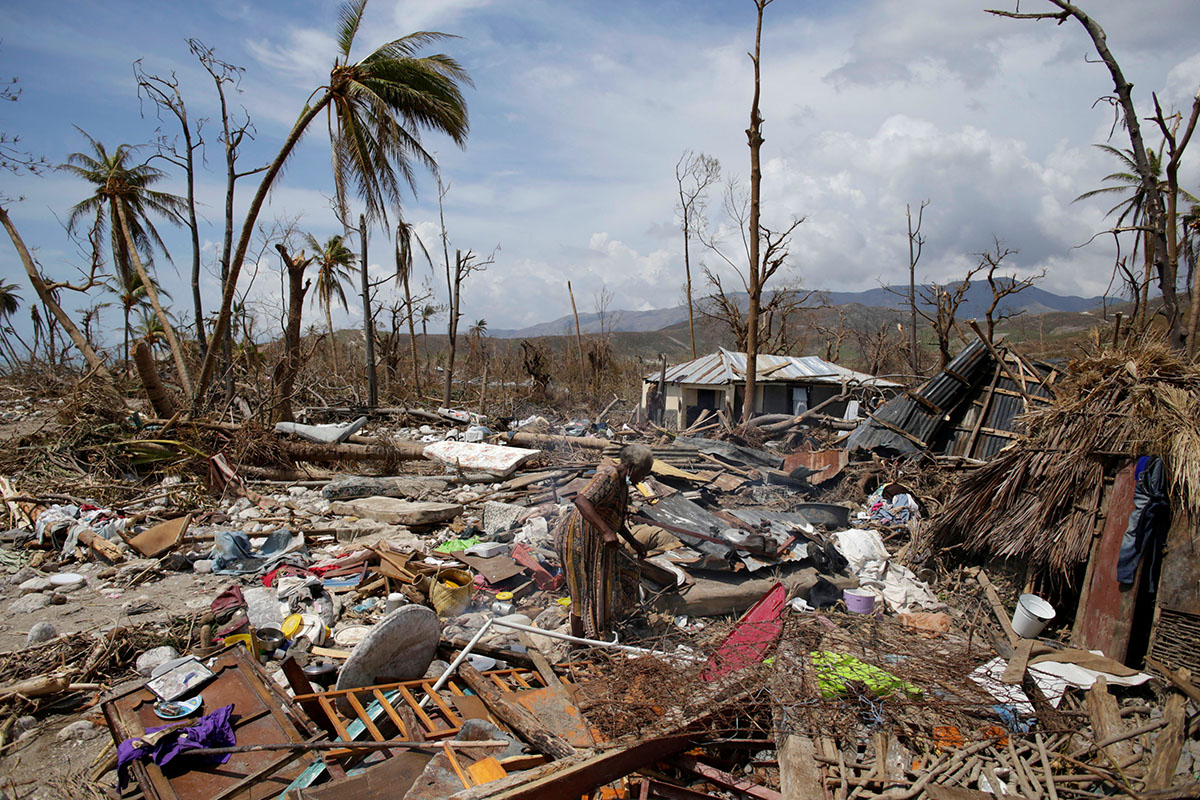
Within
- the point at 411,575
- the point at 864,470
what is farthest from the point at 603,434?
the point at 411,575

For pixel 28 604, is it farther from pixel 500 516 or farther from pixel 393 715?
pixel 500 516

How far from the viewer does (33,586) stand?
5.04 meters

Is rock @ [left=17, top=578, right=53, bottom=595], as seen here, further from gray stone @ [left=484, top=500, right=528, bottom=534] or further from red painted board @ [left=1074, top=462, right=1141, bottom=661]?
red painted board @ [left=1074, top=462, right=1141, bottom=661]

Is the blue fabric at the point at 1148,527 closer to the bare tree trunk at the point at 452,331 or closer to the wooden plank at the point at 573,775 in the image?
the wooden plank at the point at 573,775

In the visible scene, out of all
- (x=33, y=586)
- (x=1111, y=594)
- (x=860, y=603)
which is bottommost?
(x=860, y=603)

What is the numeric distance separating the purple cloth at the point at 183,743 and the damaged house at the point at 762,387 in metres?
12.4

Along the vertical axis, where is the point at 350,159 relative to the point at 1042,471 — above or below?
above

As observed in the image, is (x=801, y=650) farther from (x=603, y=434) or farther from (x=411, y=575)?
(x=603, y=434)

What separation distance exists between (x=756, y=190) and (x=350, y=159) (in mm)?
8709

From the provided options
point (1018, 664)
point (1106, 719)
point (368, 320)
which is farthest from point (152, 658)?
point (368, 320)

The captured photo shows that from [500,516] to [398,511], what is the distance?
1.33m

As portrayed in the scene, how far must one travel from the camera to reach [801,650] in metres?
3.71

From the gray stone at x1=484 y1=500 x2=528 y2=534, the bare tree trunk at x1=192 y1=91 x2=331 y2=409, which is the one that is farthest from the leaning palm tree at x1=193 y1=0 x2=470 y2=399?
the gray stone at x1=484 y1=500 x2=528 y2=534

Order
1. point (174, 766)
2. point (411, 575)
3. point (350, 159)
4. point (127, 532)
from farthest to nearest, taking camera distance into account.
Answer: point (350, 159)
point (127, 532)
point (411, 575)
point (174, 766)
